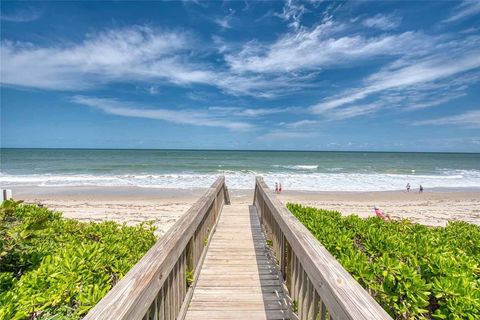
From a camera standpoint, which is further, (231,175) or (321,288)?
(231,175)

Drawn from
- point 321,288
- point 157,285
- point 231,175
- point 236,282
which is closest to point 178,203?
point 236,282

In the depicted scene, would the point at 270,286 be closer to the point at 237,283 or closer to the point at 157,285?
the point at 237,283

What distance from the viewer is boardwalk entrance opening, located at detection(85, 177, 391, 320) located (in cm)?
130

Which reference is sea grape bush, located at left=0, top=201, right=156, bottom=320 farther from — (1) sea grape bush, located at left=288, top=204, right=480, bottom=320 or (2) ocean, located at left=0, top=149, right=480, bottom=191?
(2) ocean, located at left=0, top=149, right=480, bottom=191

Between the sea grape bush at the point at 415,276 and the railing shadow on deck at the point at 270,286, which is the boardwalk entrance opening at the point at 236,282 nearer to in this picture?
the railing shadow on deck at the point at 270,286

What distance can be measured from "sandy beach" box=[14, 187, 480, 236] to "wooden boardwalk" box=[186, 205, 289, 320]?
6.42 metres

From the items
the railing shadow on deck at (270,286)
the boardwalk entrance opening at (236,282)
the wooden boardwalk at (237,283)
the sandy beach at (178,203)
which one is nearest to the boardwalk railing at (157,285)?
the boardwalk entrance opening at (236,282)

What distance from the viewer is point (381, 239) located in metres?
3.00

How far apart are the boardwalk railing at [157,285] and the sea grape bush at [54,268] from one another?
47cm

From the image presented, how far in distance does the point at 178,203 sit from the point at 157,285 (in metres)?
14.9

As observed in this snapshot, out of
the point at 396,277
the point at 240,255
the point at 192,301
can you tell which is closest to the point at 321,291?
the point at 396,277

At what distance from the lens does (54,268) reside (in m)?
2.08

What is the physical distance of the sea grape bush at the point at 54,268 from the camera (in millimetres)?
1772

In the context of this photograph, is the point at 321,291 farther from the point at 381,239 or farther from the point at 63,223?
the point at 63,223
